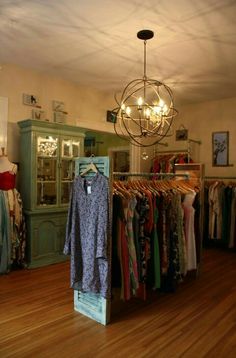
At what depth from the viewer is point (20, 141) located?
413 centimetres

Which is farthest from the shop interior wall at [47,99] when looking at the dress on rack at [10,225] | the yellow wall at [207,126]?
the yellow wall at [207,126]

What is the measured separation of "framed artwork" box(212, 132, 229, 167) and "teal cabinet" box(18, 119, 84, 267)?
9.22 feet

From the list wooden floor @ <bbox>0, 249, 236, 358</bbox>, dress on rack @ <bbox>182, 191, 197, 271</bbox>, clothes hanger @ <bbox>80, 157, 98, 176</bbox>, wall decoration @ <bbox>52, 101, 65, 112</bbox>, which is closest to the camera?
wooden floor @ <bbox>0, 249, 236, 358</bbox>

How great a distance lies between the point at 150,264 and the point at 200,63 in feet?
8.87

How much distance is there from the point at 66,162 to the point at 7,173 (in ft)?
3.14

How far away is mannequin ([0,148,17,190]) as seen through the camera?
3734mm

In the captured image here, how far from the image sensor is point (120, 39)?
10.5ft

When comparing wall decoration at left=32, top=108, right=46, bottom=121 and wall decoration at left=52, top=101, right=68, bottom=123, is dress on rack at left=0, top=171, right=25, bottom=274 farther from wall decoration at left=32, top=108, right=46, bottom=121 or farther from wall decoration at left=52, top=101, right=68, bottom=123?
wall decoration at left=52, top=101, right=68, bottom=123

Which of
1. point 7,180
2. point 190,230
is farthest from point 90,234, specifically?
point 7,180

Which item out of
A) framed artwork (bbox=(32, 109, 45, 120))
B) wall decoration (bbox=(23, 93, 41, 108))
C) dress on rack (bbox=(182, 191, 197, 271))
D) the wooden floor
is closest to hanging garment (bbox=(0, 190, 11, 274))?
the wooden floor

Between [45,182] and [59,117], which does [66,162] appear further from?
[59,117]

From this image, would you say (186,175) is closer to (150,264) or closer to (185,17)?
(150,264)

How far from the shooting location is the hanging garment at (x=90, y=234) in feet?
7.80

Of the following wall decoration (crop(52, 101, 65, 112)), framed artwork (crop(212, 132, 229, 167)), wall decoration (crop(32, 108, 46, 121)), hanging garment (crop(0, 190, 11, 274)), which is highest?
wall decoration (crop(52, 101, 65, 112))
